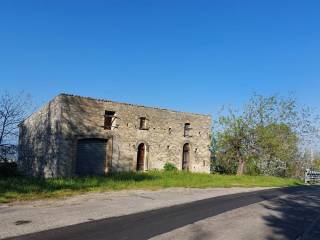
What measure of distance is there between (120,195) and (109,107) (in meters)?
15.8

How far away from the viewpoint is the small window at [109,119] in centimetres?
3020

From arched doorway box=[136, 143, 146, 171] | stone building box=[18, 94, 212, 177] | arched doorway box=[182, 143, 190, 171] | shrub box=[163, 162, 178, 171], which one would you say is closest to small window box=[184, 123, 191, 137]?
stone building box=[18, 94, 212, 177]

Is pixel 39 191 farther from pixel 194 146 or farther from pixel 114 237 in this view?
pixel 194 146

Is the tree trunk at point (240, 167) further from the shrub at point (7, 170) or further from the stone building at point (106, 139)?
the shrub at point (7, 170)

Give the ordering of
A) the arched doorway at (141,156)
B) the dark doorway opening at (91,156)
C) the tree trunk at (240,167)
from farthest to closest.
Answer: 1. the tree trunk at (240,167)
2. the arched doorway at (141,156)
3. the dark doorway opening at (91,156)

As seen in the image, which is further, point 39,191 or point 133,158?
point 133,158

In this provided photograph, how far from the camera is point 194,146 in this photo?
3631 cm

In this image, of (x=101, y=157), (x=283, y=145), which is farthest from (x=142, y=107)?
(x=283, y=145)

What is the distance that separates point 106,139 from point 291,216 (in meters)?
19.7

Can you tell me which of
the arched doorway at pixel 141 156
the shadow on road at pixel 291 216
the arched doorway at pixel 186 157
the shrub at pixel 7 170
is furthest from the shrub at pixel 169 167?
the shadow on road at pixel 291 216

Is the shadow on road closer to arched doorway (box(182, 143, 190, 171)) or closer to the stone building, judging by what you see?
the stone building

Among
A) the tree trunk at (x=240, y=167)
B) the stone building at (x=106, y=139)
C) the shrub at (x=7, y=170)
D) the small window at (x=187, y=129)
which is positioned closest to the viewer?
the shrub at (x=7, y=170)

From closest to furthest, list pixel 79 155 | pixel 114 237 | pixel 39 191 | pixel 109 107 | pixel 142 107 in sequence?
pixel 114 237
pixel 39 191
pixel 79 155
pixel 109 107
pixel 142 107

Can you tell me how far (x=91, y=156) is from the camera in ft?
95.5
